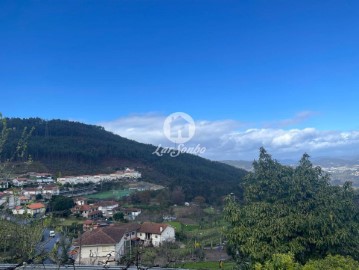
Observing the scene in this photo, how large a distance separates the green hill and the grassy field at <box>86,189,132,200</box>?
5889 mm

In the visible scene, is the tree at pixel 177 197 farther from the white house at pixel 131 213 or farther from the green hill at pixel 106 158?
the white house at pixel 131 213

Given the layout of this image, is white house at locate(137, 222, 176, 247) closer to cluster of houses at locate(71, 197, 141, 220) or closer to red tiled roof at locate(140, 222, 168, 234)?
red tiled roof at locate(140, 222, 168, 234)

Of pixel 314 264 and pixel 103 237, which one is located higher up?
pixel 314 264

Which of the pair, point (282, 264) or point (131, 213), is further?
point (131, 213)

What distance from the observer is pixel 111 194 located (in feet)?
109

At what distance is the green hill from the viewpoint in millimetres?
40406

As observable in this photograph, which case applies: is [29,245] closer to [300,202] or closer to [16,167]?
[16,167]

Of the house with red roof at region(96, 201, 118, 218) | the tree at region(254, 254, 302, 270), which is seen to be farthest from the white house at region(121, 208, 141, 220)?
the tree at region(254, 254, 302, 270)

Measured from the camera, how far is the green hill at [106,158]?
40406 mm

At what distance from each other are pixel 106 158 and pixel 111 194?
1537cm

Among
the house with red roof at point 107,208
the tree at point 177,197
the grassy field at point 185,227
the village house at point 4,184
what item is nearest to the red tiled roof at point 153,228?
the grassy field at point 185,227

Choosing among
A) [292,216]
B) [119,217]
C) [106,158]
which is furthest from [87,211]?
[106,158]

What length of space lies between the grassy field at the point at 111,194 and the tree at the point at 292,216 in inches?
972

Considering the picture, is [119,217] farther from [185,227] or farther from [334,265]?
[334,265]
